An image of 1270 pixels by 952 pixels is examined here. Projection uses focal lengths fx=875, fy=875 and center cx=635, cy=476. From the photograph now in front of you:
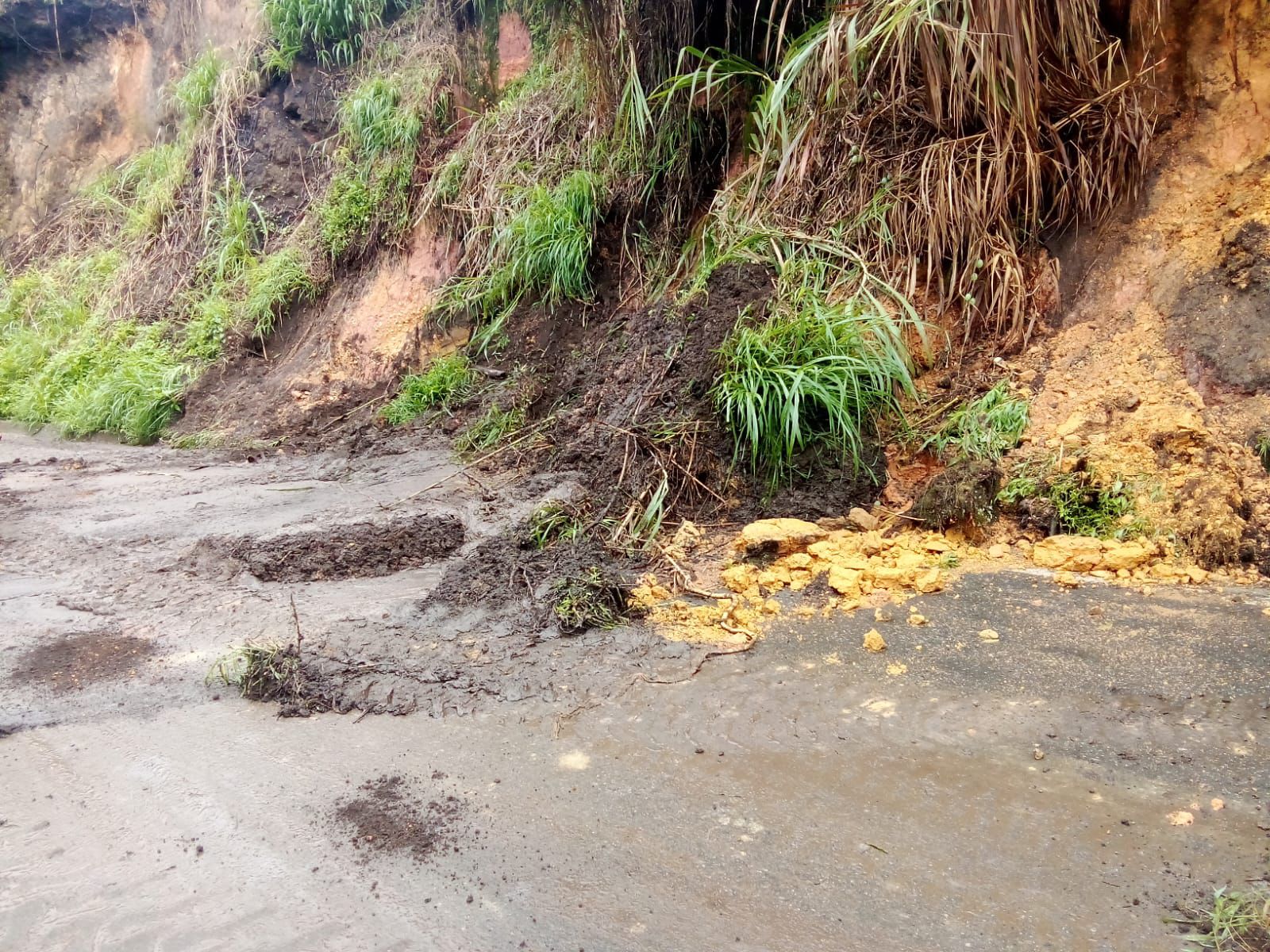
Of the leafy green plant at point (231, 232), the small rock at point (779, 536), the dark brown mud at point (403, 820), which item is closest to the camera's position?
the dark brown mud at point (403, 820)

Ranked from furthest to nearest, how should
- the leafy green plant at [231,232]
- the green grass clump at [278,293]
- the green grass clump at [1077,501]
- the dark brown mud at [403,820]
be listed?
the leafy green plant at [231,232]
the green grass clump at [278,293]
the green grass clump at [1077,501]
the dark brown mud at [403,820]

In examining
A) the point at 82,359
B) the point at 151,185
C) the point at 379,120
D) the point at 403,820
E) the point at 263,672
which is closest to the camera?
the point at 403,820

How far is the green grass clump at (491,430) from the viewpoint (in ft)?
17.3

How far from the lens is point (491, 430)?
5.37 metres

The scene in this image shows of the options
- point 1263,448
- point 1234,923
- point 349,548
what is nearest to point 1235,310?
point 1263,448

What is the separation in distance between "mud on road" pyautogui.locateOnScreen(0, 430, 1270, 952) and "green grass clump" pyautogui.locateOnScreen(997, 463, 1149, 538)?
378 millimetres

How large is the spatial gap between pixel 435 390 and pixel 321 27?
18.7 ft

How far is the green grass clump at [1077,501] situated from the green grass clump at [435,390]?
12.6ft

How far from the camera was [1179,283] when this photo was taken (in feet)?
12.4

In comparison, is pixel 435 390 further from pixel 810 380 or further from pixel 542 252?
pixel 810 380

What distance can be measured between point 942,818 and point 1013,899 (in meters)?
0.28

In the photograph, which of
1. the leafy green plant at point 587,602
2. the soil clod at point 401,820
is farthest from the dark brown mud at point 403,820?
the leafy green plant at point 587,602

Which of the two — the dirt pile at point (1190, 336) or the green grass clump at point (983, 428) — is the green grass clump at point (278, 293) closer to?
the green grass clump at point (983, 428)

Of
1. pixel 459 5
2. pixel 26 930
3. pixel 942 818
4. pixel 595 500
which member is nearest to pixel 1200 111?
pixel 595 500
